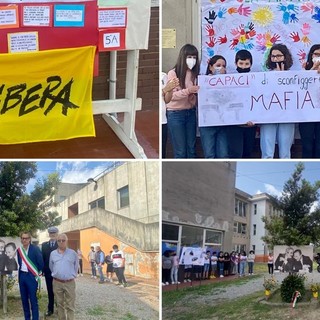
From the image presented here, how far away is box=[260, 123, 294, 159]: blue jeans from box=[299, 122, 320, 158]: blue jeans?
0.09 metres

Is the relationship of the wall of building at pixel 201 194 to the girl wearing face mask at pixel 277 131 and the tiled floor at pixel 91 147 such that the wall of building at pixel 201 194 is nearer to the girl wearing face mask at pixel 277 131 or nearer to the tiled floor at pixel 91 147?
the girl wearing face mask at pixel 277 131

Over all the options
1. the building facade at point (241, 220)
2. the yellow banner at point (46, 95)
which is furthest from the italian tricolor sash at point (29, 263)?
the building facade at point (241, 220)

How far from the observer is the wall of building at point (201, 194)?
350 cm

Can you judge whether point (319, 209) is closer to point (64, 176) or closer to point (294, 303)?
point (294, 303)

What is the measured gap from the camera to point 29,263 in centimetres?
346

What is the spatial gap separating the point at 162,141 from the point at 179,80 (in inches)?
20.6

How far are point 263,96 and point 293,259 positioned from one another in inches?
47.0

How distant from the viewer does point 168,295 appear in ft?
11.6

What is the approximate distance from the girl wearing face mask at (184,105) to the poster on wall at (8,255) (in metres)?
1.41

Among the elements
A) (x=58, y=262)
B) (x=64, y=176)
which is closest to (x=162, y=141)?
(x=64, y=176)

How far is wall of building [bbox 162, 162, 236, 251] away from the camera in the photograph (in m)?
3.50

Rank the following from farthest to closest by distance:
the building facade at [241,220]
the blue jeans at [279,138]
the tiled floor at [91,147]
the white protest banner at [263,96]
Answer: the tiled floor at [91,147]
the blue jeans at [279,138]
the white protest banner at [263,96]
the building facade at [241,220]

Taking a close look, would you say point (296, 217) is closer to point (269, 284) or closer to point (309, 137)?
point (269, 284)

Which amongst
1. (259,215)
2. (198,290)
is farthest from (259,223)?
(198,290)
